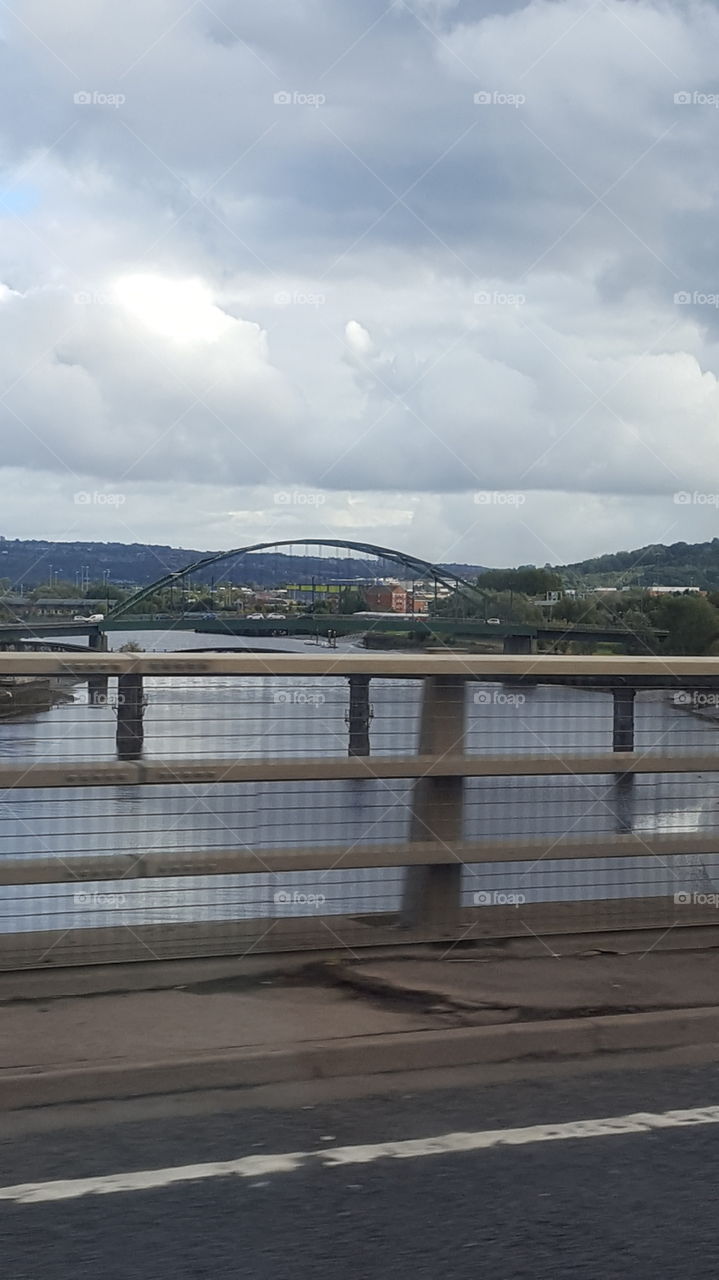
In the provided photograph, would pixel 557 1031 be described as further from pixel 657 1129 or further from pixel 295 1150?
pixel 295 1150

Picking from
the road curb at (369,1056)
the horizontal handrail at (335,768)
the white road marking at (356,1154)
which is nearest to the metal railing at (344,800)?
the horizontal handrail at (335,768)

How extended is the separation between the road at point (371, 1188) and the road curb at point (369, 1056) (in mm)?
118

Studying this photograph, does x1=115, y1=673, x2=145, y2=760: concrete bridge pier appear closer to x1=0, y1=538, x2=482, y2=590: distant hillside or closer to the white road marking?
the white road marking

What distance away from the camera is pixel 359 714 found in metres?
6.79

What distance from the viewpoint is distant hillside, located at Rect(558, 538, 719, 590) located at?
53.1ft

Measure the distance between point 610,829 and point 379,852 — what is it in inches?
53.2

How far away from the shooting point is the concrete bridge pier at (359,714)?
22.2ft

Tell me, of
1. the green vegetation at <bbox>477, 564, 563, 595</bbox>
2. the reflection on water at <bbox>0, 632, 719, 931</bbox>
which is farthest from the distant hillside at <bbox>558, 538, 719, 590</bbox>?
the reflection on water at <bbox>0, 632, 719, 931</bbox>

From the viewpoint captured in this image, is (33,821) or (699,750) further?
(699,750)

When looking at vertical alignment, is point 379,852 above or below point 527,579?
below

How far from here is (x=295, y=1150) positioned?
4.50 metres

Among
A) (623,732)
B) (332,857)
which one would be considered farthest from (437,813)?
(623,732)

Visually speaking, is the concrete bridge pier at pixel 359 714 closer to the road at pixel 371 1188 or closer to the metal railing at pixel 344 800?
the metal railing at pixel 344 800

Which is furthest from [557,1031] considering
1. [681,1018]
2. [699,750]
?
[699,750]
